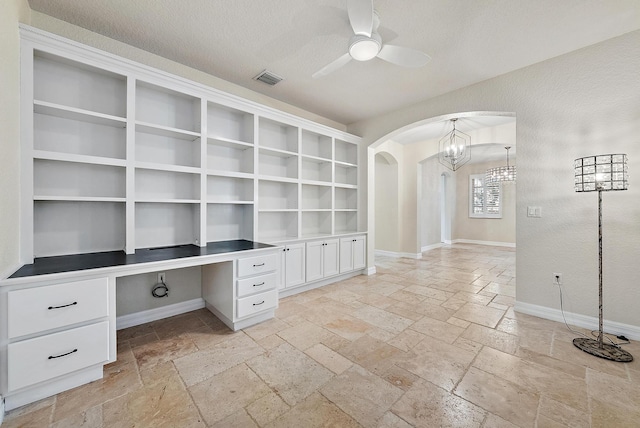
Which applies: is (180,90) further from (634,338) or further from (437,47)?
(634,338)

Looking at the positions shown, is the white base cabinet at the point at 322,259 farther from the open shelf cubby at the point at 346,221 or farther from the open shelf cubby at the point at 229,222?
the open shelf cubby at the point at 229,222

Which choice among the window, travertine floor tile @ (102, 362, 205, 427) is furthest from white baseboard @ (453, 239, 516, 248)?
travertine floor tile @ (102, 362, 205, 427)

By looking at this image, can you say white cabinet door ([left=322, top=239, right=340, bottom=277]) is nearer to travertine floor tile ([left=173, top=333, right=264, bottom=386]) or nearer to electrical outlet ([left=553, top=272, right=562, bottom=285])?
travertine floor tile ([left=173, top=333, right=264, bottom=386])

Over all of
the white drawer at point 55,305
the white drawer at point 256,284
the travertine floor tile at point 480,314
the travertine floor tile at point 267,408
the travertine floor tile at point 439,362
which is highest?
the white drawer at point 55,305

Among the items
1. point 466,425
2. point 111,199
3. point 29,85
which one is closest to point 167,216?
point 111,199

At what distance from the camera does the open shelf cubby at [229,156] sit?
3.14 metres

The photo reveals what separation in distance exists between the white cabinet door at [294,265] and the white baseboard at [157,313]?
1.10 meters

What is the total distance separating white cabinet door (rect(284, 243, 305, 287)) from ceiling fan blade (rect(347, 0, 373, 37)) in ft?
8.31

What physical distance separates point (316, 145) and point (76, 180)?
317 cm

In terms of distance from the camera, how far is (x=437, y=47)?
2588mm

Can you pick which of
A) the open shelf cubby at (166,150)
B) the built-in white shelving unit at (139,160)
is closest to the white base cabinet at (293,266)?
the built-in white shelving unit at (139,160)

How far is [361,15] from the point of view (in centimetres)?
183

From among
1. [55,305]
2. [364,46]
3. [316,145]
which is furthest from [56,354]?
[316,145]

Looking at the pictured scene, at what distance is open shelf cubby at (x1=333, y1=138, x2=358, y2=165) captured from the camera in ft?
15.7
